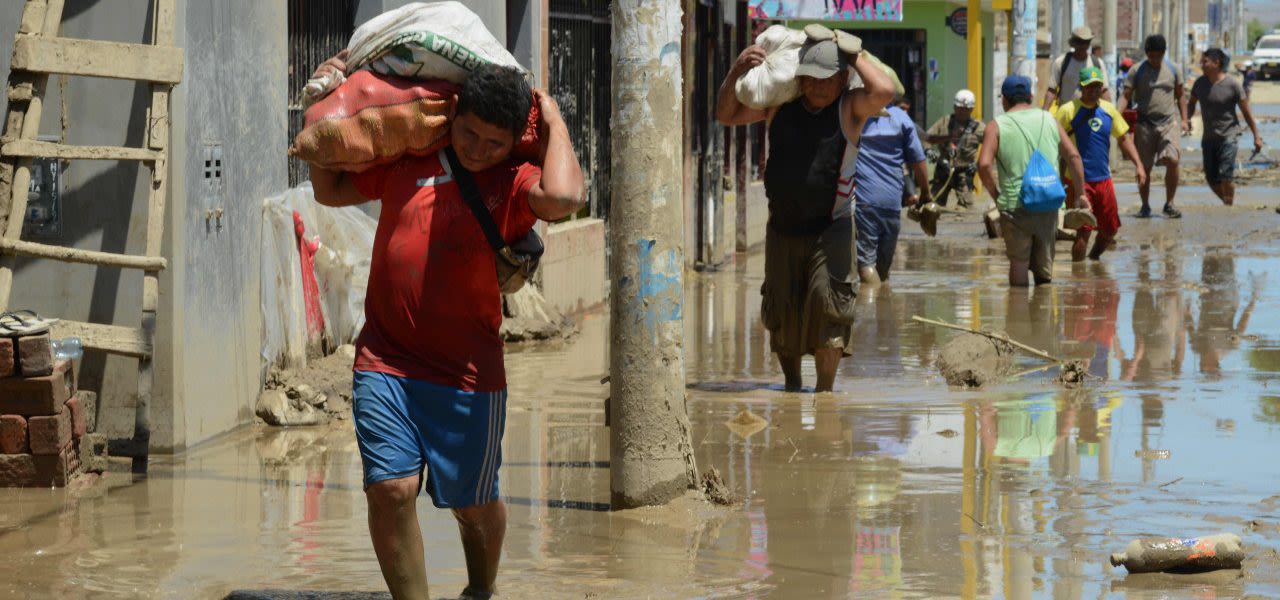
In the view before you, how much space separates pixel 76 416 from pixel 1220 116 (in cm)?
1669

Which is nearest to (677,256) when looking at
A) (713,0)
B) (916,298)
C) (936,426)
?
(936,426)

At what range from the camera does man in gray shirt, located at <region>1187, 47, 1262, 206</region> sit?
21.1 m

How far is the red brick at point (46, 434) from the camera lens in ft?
23.0

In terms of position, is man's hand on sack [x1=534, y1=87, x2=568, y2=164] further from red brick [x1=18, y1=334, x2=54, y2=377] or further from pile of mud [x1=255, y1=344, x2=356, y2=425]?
pile of mud [x1=255, y1=344, x2=356, y2=425]

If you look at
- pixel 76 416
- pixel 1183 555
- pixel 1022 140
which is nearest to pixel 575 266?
pixel 1022 140

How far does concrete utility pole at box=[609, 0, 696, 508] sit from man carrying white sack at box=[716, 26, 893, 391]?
7.71 ft

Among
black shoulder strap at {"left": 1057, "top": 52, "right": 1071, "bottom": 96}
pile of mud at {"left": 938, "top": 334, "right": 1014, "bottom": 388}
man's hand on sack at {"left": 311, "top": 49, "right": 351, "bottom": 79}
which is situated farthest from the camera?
black shoulder strap at {"left": 1057, "top": 52, "right": 1071, "bottom": 96}

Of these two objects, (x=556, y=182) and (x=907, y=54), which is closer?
(x=556, y=182)

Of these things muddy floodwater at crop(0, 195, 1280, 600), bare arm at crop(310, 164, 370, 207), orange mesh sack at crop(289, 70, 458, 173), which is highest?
orange mesh sack at crop(289, 70, 458, 173)

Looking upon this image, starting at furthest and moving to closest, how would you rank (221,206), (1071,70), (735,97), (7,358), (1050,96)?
(1050,96), (1071,70), (735,97), (221,206), (7,358)

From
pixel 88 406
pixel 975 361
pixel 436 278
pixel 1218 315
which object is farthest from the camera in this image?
pixel 1218 315

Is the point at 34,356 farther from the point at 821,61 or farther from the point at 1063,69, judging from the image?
the point at 1063,69

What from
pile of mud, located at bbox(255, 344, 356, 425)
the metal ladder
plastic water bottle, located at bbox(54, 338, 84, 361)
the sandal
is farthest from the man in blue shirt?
the sandal

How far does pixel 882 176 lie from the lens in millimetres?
13984
